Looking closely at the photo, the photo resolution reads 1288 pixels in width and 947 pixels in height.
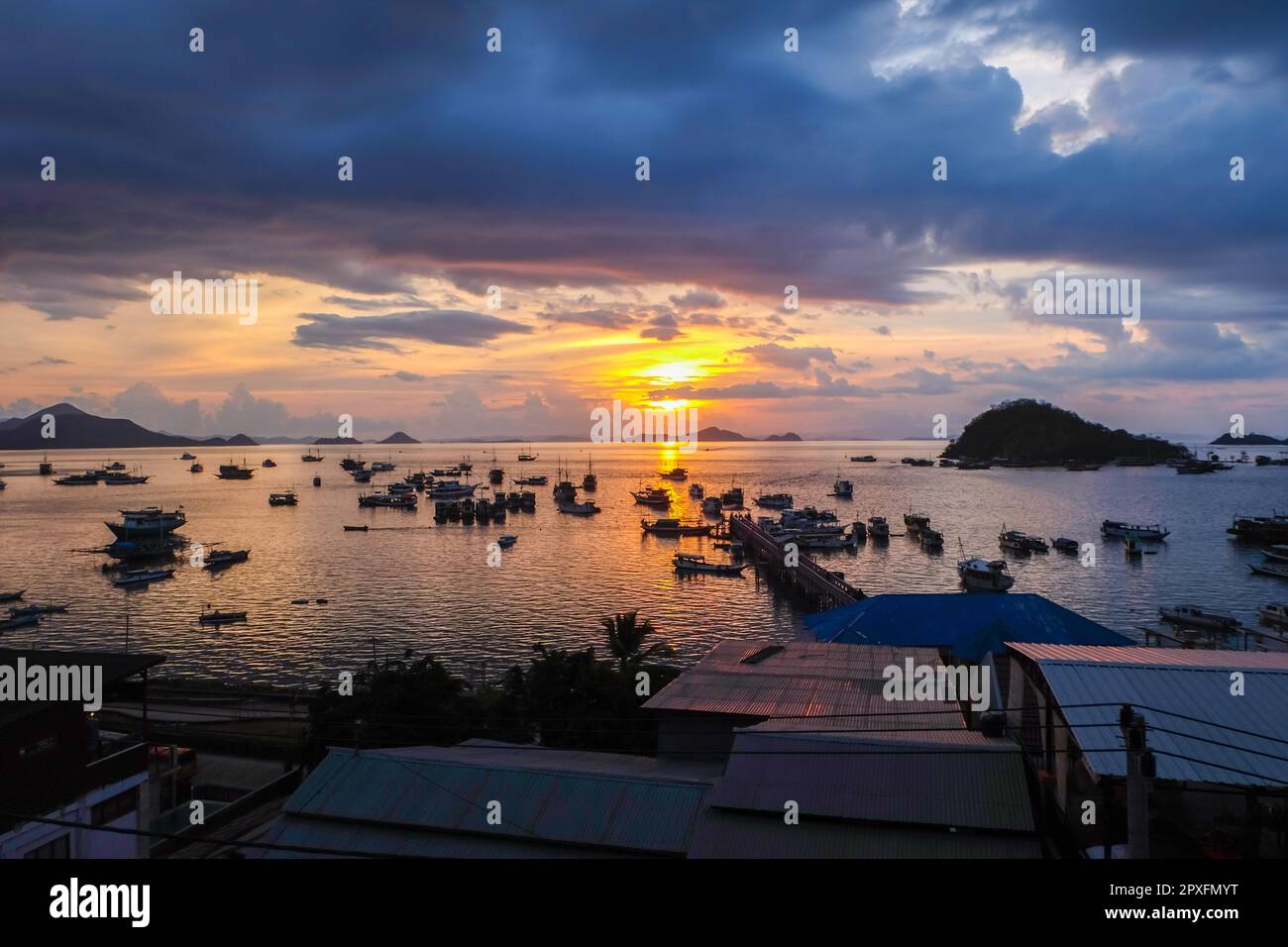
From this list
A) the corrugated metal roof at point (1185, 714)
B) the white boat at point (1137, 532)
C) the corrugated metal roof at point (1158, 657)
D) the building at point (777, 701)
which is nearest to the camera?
the corrugated metal roof at point (1185, 714)

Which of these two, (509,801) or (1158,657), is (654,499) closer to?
(1158,657)

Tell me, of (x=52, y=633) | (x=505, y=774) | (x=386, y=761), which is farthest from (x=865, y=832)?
(x=52, y=633)

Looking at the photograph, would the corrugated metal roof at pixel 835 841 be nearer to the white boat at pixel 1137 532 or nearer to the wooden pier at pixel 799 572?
the wooden pier at pixel 799 572

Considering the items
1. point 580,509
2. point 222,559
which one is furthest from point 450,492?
point 222,559

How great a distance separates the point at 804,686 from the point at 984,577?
147ft

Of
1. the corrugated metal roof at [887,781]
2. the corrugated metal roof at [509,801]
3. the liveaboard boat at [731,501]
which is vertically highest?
the liveaboard boat at [731,501]

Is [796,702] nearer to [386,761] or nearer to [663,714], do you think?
[663,714]

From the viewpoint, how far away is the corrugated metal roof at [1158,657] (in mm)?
13273

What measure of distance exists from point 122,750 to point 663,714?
9699 mm

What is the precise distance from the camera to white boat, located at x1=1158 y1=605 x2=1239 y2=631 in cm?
4525

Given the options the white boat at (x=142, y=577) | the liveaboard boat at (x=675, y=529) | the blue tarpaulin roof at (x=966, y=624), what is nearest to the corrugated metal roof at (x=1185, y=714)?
the blue tarpaulin roof at (x=966, y=624)

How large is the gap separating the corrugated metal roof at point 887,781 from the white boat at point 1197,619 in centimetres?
4048

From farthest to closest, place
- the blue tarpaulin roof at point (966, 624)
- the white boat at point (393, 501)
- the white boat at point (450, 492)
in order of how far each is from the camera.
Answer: the white boat at point (450, 492), the white boat at point (393, 501), the blue tarpaulin roof at point (966, 624)

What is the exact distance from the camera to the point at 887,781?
41.8 ft
